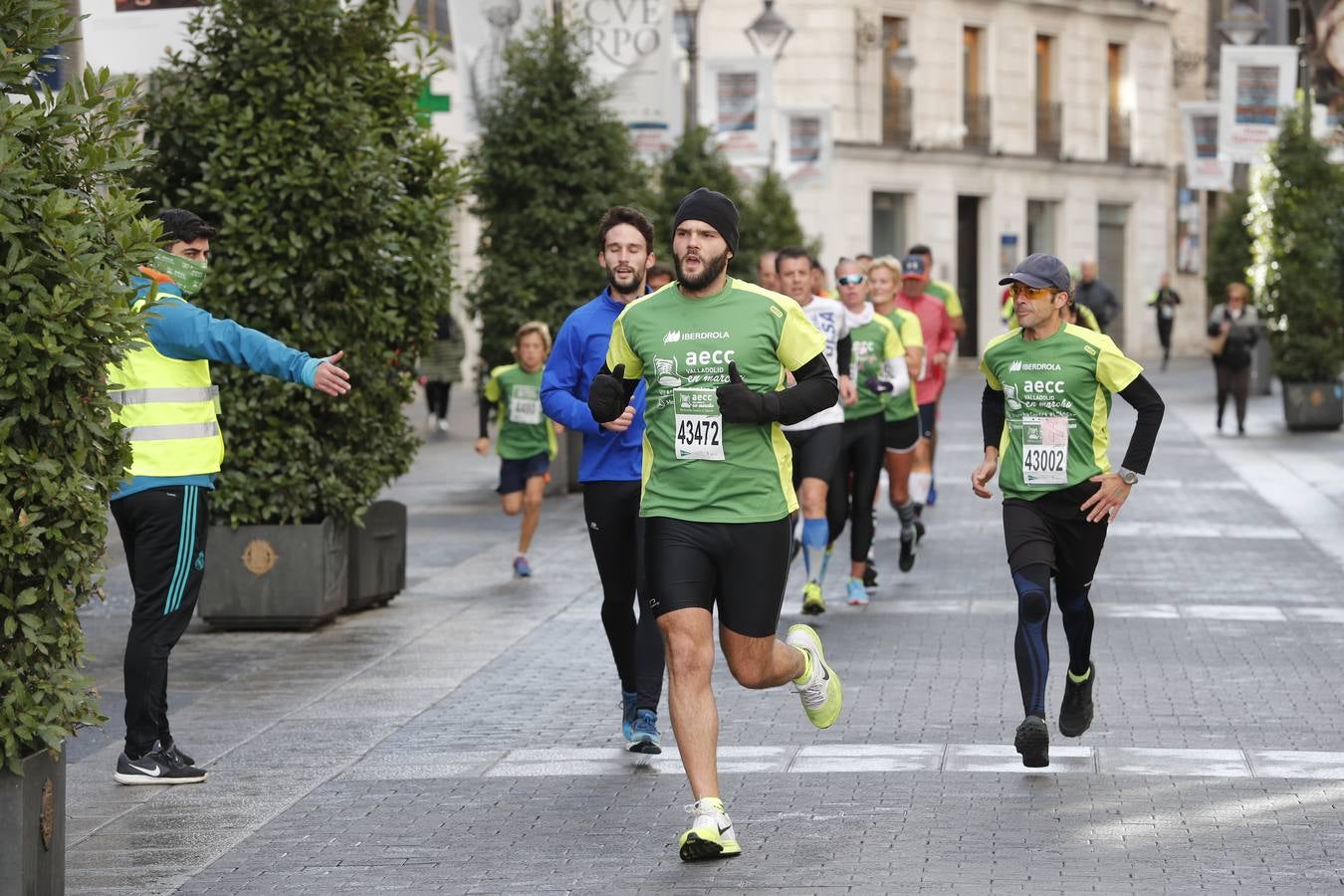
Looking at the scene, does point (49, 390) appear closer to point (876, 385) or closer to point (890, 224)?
point (876, 385)

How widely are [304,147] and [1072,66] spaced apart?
4457cm

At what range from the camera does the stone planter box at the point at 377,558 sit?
40.7ft

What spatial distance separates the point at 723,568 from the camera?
6988 mm

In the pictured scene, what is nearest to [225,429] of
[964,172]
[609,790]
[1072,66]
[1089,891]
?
[609,790]

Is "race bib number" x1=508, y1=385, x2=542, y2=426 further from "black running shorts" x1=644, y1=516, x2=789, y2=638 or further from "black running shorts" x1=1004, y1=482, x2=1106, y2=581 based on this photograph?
"black running shorts" x1=644, y1=516, x2=789, y2=638

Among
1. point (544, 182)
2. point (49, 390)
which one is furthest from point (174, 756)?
point (544, 182)

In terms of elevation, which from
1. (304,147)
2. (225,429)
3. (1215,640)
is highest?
(304,147)

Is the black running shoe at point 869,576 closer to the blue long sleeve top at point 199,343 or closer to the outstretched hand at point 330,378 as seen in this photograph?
the blue long sleeve top at point 199,343

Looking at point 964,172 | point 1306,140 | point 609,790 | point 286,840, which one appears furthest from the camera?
point 964,172

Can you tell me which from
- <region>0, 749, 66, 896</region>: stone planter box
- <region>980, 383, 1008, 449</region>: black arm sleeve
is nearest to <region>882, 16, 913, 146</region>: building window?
<region>980, 383, 1008, 449</region>: black arm sleeve

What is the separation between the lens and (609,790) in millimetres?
7613

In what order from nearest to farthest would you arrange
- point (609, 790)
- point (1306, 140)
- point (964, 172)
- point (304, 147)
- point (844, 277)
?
point (609, 790), point (304, 147), point (844, 277), point (1306, 140), point (964, 172)

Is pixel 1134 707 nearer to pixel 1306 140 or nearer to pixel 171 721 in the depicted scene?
pixel 171 721

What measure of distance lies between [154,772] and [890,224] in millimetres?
43903
